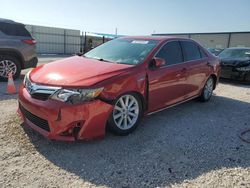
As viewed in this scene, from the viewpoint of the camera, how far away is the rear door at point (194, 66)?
5.44m

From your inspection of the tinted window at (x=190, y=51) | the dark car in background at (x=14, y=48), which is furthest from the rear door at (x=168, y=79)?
the dark car in background at (x=14, y=48)

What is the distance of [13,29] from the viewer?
8.09 metres

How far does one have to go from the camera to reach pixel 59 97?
3377 mm

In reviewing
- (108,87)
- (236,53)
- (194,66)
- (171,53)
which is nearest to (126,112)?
(108,87)

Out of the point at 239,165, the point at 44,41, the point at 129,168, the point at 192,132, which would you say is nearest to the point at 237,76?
the point at 192,132

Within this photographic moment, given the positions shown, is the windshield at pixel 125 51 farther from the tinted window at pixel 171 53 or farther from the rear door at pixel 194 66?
the rear door at pixel 194 66

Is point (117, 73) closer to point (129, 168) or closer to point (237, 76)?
point (129, 168)

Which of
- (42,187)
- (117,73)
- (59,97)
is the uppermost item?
(117,73)

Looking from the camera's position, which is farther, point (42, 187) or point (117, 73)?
point (117, 73)

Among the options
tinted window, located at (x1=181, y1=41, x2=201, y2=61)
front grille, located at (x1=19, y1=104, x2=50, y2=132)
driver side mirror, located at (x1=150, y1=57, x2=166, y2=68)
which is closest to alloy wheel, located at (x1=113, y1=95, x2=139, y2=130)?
driver side mirror, located at (x1=150, y1=57, x2=166, y2=68)

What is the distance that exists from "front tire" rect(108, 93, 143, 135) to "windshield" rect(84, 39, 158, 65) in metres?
0.66

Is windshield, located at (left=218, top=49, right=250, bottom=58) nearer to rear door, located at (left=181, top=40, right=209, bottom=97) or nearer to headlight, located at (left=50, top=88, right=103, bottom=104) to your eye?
rear door, located at (left=181, top=40, right=209, bottom=97)

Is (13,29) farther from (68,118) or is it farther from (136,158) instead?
(136,158)

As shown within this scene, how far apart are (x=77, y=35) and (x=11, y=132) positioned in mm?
26161
